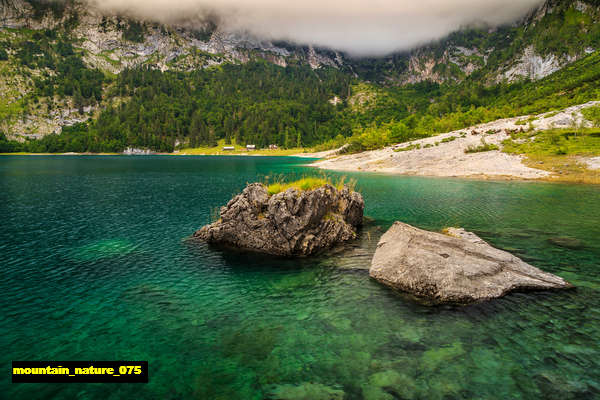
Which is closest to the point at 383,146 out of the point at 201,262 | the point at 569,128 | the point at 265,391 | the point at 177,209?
the point at 569,128

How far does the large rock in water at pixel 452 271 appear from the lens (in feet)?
44.6

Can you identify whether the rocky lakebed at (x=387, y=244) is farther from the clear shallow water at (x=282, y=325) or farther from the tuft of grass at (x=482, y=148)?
the tuft of grass at (x=482, y=148)

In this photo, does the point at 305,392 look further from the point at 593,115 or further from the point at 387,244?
the point at 593,115

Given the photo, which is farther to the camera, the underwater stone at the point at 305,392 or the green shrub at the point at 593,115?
the green shrub at the point at 593,115

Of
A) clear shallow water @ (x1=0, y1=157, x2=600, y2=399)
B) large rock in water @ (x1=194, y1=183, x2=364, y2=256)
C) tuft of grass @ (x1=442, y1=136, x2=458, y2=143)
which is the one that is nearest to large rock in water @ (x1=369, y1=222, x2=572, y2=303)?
clear shallow water @ (x1=0, y1=157, x2=600, y2=399)

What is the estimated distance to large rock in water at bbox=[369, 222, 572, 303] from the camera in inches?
535

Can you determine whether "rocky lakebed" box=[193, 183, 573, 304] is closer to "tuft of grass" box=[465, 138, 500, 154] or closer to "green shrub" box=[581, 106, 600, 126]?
"tuft of grass" box=[465, 138, 500, 154]

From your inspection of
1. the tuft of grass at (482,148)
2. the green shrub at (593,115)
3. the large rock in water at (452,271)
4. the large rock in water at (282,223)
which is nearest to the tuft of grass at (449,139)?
the tuft of grass at (482,148)

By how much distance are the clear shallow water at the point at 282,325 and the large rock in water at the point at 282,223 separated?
1.47 m

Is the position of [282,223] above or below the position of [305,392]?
above

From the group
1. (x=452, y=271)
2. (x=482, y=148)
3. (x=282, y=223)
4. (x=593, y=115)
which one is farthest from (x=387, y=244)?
(x=593, y=115)

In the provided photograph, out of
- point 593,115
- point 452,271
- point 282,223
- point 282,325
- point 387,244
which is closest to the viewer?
point 282,325

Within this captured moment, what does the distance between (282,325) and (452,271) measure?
9.03 metres

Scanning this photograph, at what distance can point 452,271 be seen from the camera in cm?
1409
